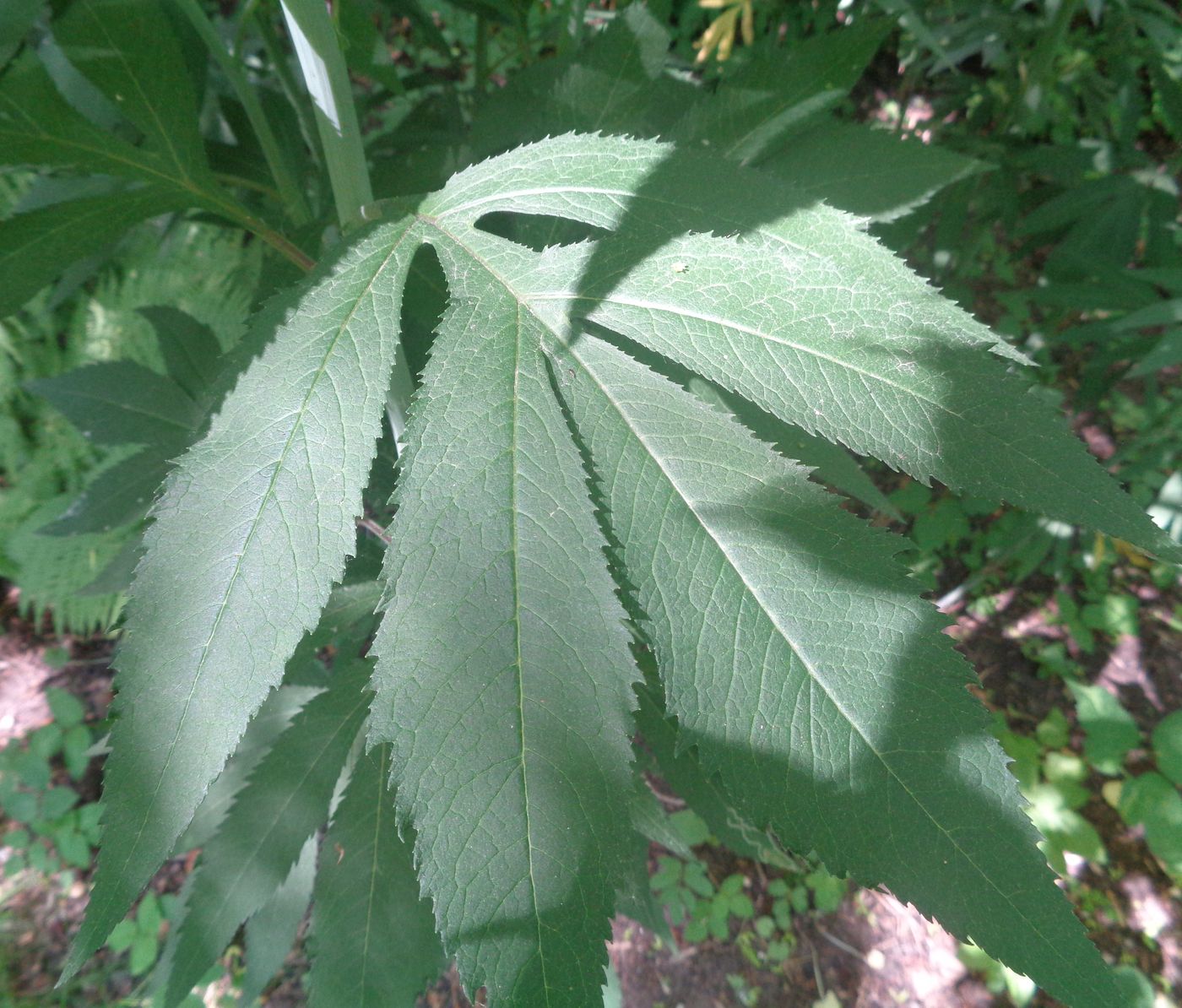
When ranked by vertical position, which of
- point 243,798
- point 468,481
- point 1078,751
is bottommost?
point 1078,751

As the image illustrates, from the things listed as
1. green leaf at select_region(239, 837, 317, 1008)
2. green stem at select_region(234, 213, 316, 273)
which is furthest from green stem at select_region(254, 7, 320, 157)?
green leaf at select_region(239, 837, 317, 1008)

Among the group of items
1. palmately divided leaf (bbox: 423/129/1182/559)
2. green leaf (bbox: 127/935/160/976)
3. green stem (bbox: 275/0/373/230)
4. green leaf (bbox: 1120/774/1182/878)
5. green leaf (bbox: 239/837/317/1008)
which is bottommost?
green leaf (bbox: 127/935/160/976)

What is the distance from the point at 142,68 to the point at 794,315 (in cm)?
72

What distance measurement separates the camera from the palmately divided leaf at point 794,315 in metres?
0.61

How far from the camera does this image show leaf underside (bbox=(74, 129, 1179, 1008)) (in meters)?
0.56

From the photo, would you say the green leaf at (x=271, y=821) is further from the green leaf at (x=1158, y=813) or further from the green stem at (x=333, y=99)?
the green leaf at (x=1158, y=813)

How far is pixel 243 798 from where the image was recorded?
1.03 meters

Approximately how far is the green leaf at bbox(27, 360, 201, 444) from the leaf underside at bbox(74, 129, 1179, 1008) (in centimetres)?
90

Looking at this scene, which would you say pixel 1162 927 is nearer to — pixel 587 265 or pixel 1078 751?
pixel 1078 751

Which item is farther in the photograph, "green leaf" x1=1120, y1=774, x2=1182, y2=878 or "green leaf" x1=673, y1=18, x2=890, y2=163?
"green leaf" x1=1120, y1=774, x2=1182, y2=878

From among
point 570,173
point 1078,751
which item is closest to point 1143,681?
point 1078,751

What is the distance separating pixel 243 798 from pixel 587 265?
79 cm

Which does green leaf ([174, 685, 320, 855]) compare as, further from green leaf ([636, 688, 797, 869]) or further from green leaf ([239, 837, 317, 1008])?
green leaf ([636, 688, 797, 869])

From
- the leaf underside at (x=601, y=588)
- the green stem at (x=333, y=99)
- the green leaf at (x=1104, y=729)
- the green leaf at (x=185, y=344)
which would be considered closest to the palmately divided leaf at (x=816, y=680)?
the leaf underside at (x=601, y=588)
